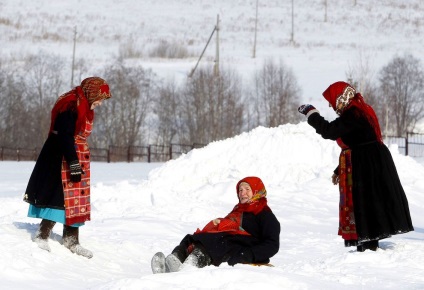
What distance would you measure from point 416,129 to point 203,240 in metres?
45.8

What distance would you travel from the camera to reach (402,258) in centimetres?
629

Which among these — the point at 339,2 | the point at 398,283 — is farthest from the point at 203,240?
the point at 339,2

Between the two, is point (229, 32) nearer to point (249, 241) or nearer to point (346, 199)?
point (346, 199)

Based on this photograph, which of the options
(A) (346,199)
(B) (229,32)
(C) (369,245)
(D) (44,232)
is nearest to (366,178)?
(A) (346,199)

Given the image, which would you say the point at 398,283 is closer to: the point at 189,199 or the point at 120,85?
the point at 189,199

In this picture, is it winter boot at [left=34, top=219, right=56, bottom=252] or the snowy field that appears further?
winter boot at [left=34, top=219, right=56, bottom=252]

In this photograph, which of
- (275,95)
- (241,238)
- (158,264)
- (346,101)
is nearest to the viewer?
(158,264)

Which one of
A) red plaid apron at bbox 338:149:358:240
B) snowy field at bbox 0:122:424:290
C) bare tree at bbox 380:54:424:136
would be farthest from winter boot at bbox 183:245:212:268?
bare tree at bbox 380:54:424:136

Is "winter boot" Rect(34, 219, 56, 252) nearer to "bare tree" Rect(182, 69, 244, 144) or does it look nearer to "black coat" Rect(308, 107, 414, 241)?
"black coat" Rect(308, 107, 414, 241)

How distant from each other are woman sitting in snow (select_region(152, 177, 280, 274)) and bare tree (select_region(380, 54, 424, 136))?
43965 millimetres

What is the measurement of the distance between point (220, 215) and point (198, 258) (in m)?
6.07

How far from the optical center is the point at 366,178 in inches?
262

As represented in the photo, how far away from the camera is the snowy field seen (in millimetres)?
5289

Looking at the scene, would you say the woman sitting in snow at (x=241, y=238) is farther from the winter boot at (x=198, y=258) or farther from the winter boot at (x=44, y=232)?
the winter boot at (x=44, y=232)
